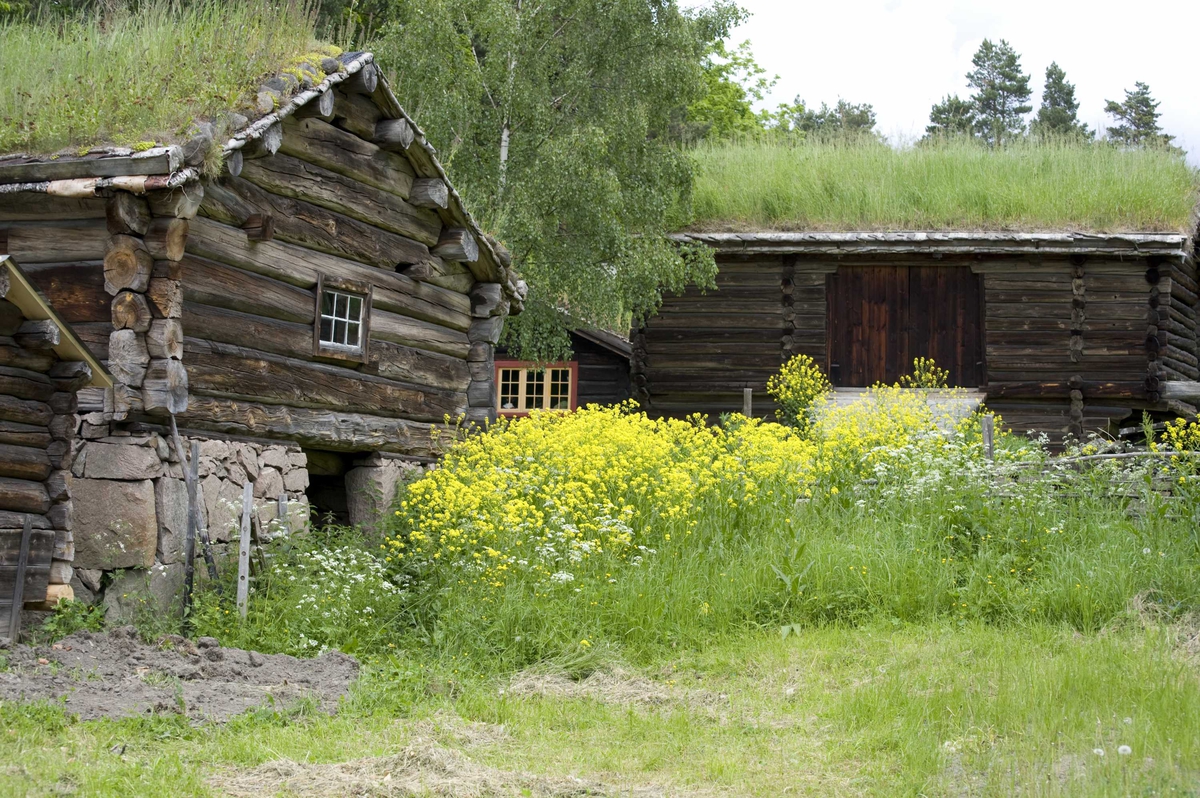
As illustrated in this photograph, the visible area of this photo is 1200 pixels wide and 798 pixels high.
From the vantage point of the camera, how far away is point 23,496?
25.8ft

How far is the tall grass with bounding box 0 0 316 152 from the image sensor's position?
888 cm

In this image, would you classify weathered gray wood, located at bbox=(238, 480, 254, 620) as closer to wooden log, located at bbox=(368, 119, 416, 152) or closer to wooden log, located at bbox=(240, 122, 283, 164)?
wooden log, located at bbox=(240, 122, 283, 164)

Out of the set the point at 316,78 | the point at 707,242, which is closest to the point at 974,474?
the point at 316,78

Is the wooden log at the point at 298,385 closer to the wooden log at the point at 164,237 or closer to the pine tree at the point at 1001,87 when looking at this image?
the wooden log at the point at 164,237

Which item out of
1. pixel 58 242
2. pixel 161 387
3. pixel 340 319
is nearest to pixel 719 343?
pixel 340 319

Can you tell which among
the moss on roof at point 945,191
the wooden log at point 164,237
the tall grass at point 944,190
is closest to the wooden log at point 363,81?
the wooden log at point 164,237

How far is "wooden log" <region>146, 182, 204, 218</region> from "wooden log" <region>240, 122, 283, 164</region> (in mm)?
837

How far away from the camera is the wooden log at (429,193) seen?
12281 millimetres

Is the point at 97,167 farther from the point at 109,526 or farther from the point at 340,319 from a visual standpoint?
the point at 340,319

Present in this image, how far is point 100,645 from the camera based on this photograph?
785cm

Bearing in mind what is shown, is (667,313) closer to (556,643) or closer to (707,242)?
(707,242)

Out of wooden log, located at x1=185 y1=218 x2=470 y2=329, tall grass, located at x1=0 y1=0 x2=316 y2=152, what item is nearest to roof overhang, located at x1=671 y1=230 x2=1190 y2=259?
wooden log, located at x1=185 y1=218 x2=470 y2=329

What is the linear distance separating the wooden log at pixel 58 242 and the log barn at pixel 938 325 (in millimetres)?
12167

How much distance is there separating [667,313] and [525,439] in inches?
346
